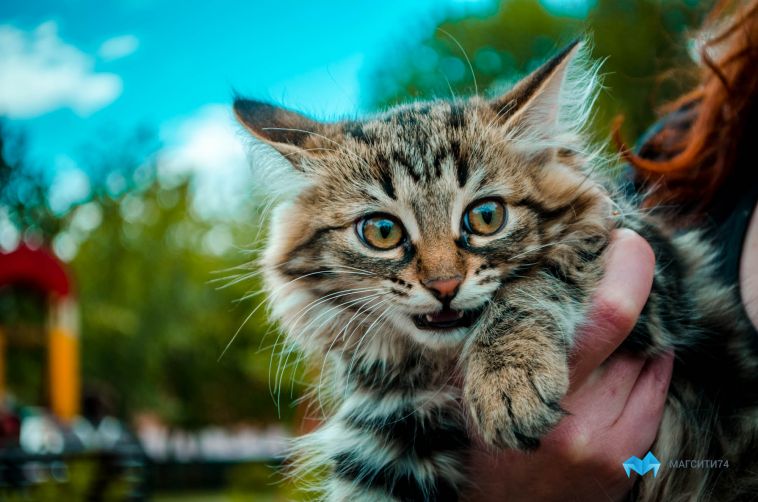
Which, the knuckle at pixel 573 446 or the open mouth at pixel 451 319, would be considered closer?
the knuckle at pixel 573 446

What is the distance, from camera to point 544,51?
552 centimetres

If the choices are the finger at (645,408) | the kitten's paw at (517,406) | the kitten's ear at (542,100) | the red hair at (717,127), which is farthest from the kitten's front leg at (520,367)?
the red hair at (717,127)

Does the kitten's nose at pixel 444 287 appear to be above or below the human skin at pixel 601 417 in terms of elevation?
above

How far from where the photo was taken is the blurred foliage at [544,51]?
4.39 metres

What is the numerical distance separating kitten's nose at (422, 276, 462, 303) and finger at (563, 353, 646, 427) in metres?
0.37

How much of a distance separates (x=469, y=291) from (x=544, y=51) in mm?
4422

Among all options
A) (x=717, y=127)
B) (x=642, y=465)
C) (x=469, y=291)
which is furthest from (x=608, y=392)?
(x=717, y=127)

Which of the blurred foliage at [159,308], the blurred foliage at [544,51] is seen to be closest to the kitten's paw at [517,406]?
the blurred foliage at [544,51]

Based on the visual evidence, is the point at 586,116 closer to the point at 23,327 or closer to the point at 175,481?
the point at 23,327

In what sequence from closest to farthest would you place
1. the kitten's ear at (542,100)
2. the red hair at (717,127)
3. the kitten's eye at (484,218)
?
1. the kitten's eye at (484,218)
2. the kitten's ear at (542,100)
3. the red hair at (717,127)

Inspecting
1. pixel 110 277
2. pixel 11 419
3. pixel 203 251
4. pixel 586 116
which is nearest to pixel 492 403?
pixel 586 116

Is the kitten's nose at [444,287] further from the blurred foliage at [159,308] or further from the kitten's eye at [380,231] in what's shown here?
the blurred foliage at [159,308]

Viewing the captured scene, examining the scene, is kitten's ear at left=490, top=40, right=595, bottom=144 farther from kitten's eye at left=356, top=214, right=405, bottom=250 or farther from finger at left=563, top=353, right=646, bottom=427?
→ finger at left=563, top=353, right=646, bottom=427

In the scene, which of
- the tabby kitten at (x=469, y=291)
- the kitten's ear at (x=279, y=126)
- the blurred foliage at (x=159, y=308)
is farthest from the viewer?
the blurred foliage at (x=159, y=308)
